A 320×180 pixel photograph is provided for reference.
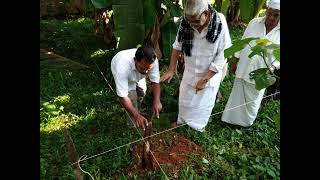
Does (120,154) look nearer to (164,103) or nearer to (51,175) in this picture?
(51,175)

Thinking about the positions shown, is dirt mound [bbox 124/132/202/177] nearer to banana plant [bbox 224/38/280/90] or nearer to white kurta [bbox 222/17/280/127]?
white kurta [bbox 222/17/280/127]

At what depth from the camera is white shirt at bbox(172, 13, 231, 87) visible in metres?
3.27

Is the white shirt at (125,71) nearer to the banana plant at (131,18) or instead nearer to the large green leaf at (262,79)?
the banana plant at (131,18)

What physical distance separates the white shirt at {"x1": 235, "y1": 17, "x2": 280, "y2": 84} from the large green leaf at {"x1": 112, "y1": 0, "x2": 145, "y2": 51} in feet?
3.25

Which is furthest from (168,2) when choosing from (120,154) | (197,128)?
(120,154)

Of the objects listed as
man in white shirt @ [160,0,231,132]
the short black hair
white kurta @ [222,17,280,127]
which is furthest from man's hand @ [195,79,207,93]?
the short black hair

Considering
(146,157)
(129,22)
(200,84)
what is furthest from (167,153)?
(129,22)

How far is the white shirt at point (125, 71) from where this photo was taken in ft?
10.0

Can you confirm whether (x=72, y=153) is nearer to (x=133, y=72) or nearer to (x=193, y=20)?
(x=133, y=72)

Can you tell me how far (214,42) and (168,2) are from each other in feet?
2.61

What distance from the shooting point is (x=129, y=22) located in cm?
339

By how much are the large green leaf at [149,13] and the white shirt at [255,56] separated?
0.88 metres

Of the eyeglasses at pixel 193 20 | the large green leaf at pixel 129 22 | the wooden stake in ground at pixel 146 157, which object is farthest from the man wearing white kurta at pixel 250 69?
the large green leaf at pixel 129 22

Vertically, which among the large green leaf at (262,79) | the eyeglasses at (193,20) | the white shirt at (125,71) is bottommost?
the white shirt at (125,71)
